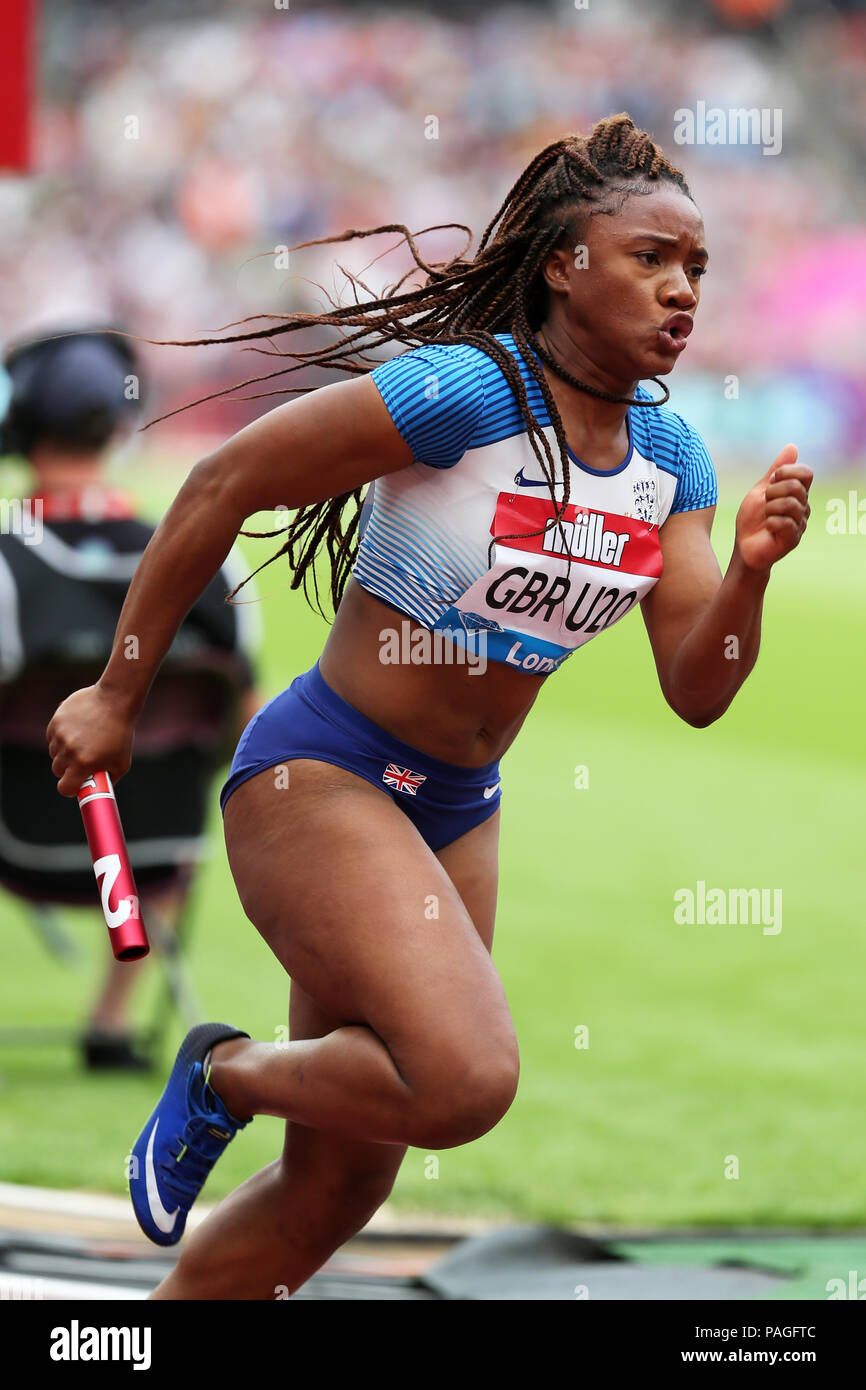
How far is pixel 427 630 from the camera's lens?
2.96 metres

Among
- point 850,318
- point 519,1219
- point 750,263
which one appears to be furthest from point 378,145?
point 519,1219

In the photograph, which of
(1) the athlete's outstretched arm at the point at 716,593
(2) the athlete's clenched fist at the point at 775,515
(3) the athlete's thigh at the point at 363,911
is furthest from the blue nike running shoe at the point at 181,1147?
(2) the athlete's clenched fist at the point at 775,515

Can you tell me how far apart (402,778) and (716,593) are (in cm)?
63

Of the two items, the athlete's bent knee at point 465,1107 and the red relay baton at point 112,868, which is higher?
the red relay baton at point 112,868

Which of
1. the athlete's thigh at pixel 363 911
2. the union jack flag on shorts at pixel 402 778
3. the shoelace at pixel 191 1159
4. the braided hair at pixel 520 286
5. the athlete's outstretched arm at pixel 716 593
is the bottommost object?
the shoelace at pixel 191 1159

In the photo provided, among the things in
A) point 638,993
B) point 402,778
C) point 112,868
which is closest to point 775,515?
point 402,778

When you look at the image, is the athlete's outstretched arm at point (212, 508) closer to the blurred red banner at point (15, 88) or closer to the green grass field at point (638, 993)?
the green grass field at point (638, 993)

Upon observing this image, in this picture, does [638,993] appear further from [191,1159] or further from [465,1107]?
[465,1107]

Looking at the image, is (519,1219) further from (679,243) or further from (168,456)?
(168,456)

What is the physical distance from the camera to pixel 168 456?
25250 mm

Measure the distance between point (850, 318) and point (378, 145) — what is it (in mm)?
8402

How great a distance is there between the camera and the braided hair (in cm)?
290

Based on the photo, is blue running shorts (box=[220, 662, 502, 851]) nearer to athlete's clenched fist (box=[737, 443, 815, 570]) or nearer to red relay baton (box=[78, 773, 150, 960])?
red relay baton (box=[78, 773, 150, 960])

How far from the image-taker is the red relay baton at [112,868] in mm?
2877
